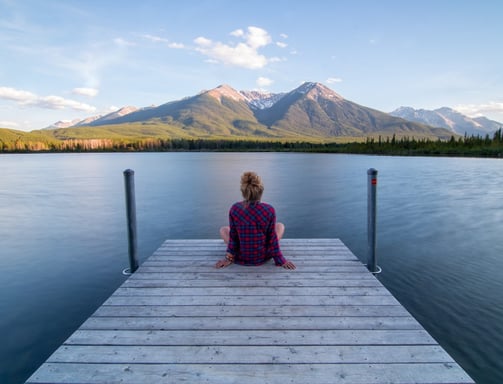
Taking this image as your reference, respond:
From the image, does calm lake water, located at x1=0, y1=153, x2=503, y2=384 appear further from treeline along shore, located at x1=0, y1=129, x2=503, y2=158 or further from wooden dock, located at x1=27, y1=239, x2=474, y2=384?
treeline along shore, located at x1=0, y1=129, x2=503, y2=158

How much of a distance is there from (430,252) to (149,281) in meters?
9.00

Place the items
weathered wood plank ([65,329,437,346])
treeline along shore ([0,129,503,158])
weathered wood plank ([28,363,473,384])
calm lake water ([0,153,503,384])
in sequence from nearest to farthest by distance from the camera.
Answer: weathered wood plank ([28,363,473,384])
weathered wood plank ([65,329,437,346])
calm lake water ([0,153,503,384])
treeline along shore ([0,129,503,158])

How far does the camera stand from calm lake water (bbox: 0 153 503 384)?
19.8 feet

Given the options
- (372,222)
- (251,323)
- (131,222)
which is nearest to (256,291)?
(251,323)

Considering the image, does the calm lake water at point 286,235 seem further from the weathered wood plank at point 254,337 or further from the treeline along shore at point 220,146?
the treeline along shore at point 220,146

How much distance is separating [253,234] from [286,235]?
8.06 m

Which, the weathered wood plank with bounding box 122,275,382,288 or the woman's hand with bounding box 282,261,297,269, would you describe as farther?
the woman's hand with bounding box 282,261,297,269

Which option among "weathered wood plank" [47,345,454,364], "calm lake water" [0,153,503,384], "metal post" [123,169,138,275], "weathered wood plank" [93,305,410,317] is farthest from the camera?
"metal post" [123,169,138,275]

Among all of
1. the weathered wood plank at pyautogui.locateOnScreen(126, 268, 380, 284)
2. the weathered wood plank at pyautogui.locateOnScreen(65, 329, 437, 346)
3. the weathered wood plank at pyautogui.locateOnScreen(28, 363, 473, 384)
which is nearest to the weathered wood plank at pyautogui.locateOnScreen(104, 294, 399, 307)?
the weathered wood plank at pyautogui.locateOnScreen(126, 268, 380, 284)

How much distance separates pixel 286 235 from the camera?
44.0 feet

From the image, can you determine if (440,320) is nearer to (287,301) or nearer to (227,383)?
(287,301)

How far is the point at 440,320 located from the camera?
20.9 feet

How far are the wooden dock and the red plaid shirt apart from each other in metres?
0.29

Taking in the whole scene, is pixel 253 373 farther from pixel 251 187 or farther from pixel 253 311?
pixel 251 187
